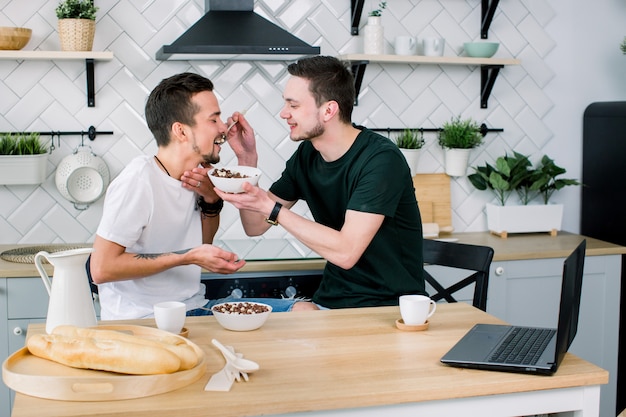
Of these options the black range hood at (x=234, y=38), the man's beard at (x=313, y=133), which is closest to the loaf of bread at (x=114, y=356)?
the man's beard at (x=313, y=133)

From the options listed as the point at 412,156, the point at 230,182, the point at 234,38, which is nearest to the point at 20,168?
the point at 234,38

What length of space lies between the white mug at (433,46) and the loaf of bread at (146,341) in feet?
7.76

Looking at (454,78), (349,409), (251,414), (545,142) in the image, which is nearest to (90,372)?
(251,414)

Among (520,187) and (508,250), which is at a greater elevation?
(520,187)

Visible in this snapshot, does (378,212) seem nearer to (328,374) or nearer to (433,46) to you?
(328,374)

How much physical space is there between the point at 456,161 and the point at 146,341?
8.27ft

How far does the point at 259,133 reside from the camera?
12.3 ft

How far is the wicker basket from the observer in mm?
3326

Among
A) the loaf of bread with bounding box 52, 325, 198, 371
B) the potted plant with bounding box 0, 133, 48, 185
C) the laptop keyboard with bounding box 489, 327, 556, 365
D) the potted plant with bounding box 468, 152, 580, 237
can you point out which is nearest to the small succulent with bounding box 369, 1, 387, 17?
the potted plant with bounding box 468, 152, 580, 237

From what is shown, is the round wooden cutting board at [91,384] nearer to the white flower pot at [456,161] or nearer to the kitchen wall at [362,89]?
the kitchen wall at [362,89]

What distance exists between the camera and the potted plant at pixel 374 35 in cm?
366

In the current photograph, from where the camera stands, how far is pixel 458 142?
388 cm

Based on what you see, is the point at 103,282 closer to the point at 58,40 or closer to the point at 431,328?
the point at 431,328

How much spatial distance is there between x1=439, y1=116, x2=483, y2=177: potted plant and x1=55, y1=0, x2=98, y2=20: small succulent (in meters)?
1.73
